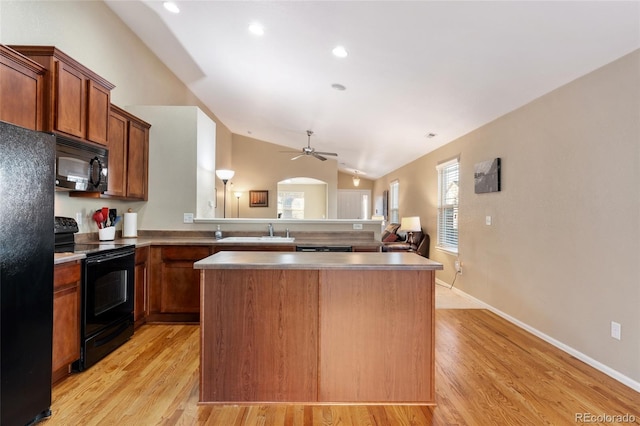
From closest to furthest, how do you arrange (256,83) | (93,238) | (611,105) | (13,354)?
(13,354), (611,105), (93,238), (256,83)

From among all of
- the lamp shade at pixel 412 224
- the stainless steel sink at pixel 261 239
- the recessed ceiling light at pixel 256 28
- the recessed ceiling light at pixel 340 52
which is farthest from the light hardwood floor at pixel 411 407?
the lamp shade at pixel 412 224

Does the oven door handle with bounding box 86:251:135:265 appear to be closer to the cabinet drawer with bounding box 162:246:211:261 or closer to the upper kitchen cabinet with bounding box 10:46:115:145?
the cabinet drawer with bounding box 162:246:211:261

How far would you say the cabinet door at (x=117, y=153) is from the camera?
3.18 metres

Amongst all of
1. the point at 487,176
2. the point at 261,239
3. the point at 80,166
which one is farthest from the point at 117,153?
the point at 487,176

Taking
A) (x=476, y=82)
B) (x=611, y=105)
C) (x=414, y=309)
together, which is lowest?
(x=414, y=309)

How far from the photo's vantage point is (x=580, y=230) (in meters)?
2.73

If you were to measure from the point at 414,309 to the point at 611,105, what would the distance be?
7.23ft

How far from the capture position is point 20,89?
2.12m

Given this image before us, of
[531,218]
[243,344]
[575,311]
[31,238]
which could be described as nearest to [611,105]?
Result: [531,218]

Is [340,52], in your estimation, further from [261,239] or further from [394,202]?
[394,202]

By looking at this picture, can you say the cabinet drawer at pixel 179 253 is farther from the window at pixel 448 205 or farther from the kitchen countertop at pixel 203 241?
the window at pixel 448 205

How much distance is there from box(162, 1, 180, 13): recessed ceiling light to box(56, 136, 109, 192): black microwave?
158 centimetres

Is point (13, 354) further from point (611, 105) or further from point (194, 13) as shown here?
point (611, 105)

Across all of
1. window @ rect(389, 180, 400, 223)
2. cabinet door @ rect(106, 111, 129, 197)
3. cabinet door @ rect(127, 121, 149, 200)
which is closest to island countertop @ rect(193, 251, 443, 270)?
cabinet door @ rect(106, 111, 129, 197)
